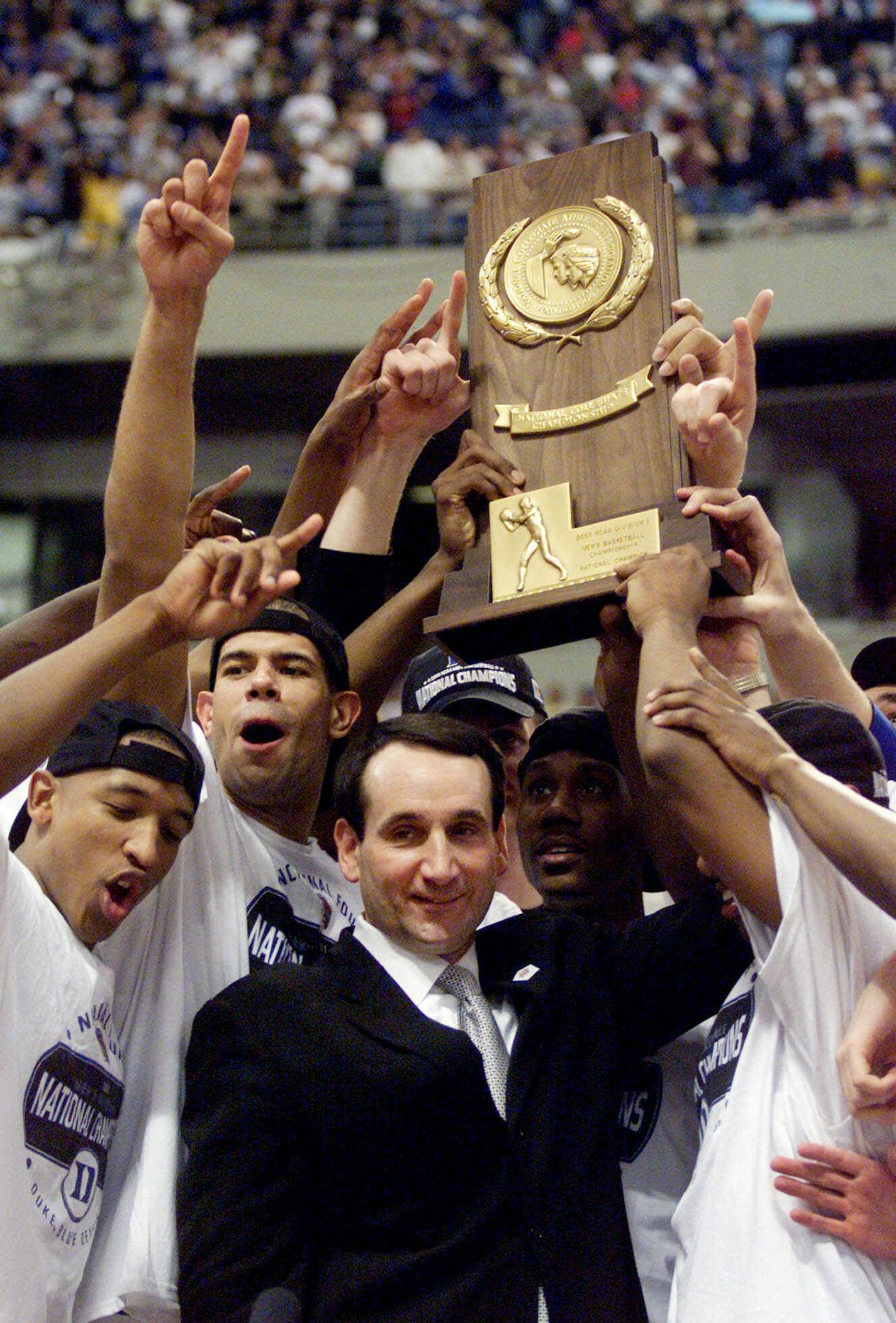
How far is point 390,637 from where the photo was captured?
3.42 metres

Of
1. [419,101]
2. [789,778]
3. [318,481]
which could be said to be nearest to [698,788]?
[789,778]

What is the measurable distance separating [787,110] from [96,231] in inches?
224

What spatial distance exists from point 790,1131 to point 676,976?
1.36 feet

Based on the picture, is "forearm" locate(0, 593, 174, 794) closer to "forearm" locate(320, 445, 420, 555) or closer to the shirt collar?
the shirt collar

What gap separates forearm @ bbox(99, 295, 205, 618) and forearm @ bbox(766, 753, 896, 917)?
1.11 metres

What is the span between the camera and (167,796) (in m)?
2.76

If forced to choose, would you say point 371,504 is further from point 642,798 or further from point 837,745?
point 837,745

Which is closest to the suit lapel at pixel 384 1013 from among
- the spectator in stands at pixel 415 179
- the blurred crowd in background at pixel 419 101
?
the blurred crowd in background at pixel 419 101

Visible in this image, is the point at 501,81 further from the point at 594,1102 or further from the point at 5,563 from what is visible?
the point at 594,1102

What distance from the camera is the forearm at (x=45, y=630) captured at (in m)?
3.34

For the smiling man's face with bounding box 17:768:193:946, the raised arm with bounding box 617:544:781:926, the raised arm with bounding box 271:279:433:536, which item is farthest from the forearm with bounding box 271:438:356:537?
the raised arm with bounding box 617:544:781:926

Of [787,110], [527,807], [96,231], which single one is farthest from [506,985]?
[787,110]

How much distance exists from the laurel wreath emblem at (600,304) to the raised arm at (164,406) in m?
0.57

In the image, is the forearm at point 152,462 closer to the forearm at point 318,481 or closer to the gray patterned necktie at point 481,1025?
the forearm at point 318,481
